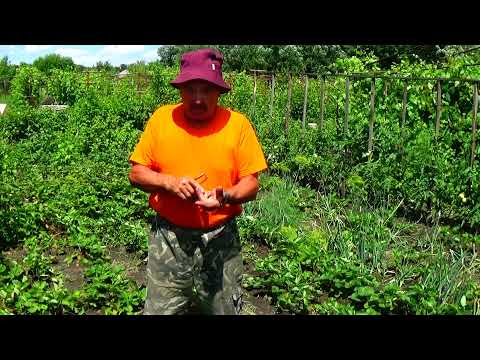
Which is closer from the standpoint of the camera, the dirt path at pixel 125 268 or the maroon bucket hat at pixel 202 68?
the maroon bucket hat at pixel 202 68

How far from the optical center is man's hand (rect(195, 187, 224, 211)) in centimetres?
216

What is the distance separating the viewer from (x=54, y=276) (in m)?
4.13

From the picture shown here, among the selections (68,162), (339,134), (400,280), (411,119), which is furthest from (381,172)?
(68,162)

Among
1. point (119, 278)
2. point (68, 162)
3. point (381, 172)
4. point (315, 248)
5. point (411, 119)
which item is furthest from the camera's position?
point (68, 162)

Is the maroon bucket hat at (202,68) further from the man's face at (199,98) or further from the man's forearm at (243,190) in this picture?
the man's forearm at (243,190)

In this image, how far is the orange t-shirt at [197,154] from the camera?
7.66ft

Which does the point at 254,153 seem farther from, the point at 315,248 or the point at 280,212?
the point at 280,212

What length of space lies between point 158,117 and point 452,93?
589cm

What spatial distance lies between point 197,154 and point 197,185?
0.67 ft

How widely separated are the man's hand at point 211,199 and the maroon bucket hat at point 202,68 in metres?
0.45

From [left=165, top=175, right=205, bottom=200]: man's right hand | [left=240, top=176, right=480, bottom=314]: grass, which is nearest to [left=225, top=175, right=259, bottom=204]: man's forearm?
[left=165, top=175, right=205, bottom=200]: man's right hand

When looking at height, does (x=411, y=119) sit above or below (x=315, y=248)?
above

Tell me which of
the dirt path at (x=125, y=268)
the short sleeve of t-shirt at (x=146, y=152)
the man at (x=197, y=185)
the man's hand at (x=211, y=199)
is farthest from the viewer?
the dirt path at (x=125, y=268)

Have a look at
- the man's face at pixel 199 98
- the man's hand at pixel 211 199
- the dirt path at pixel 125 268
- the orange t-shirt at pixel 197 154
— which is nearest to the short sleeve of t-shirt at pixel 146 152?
the orange t-shirt at pixel 197 154
